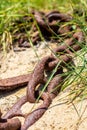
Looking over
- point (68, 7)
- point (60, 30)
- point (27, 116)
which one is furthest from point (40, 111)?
point (68, 7)

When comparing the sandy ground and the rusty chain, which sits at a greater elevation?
the rusty chain

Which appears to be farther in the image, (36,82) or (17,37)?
(17,37)

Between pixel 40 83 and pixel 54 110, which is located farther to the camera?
pixel 40 83

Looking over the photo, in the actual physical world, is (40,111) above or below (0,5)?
below

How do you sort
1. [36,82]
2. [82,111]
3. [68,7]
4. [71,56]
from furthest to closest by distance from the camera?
[68,7], [71,56], [36,82], [82,111]

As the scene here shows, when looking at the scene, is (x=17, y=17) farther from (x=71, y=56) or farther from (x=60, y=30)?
(x=71, y=56)

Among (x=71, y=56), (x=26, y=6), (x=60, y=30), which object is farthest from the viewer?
(x=26, y=6)

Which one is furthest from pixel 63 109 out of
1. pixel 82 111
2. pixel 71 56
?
pixel 71 56

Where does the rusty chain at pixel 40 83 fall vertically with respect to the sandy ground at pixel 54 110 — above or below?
above

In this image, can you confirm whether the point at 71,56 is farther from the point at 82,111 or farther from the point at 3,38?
the point at 3,38
